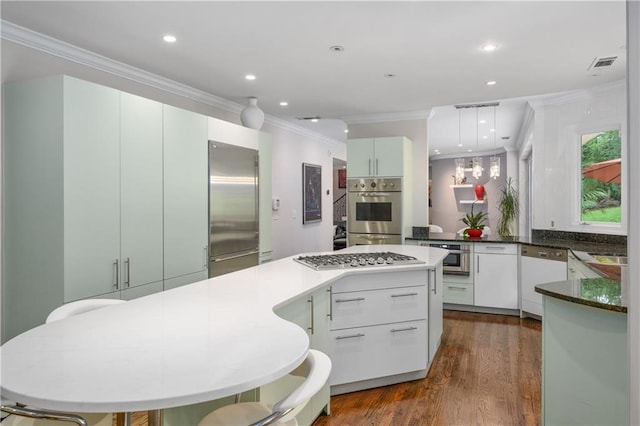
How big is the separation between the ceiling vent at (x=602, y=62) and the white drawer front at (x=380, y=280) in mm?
2280

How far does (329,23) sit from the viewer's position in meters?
2.65

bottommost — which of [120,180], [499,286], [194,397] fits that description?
[499,286]

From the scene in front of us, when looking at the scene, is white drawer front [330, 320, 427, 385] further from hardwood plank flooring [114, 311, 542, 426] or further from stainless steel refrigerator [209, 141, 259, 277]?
stainless steel refrigerator [209, 141, 259, 277]

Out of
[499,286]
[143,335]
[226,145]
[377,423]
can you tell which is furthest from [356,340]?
[499,286]

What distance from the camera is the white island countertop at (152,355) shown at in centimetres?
95

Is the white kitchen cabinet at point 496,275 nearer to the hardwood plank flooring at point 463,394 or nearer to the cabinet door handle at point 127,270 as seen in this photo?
the hardwood plank flooring at point 463,394

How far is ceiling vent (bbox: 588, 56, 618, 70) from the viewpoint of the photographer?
3336 millimetres

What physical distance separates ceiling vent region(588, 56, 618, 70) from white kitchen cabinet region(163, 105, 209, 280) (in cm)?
335

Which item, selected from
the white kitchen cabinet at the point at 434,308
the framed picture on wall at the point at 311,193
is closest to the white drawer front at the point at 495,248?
the white kitchen cabinet at the point at 434,308

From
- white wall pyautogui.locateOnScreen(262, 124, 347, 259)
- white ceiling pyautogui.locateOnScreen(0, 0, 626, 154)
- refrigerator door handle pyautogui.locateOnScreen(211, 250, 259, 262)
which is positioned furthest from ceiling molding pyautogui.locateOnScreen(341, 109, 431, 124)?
refrigerator door handle pyautogui.locateOnScreen(211, 250, 259, 262)

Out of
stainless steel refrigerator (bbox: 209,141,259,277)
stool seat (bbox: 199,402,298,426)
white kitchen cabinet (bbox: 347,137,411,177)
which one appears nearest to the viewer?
stool seat (bbox: 199,402,298,426)

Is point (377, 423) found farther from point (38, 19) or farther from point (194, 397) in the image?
point (38, 19)

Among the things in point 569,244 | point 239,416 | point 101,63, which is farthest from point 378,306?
point 101,63

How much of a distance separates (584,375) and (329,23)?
2374 mm
